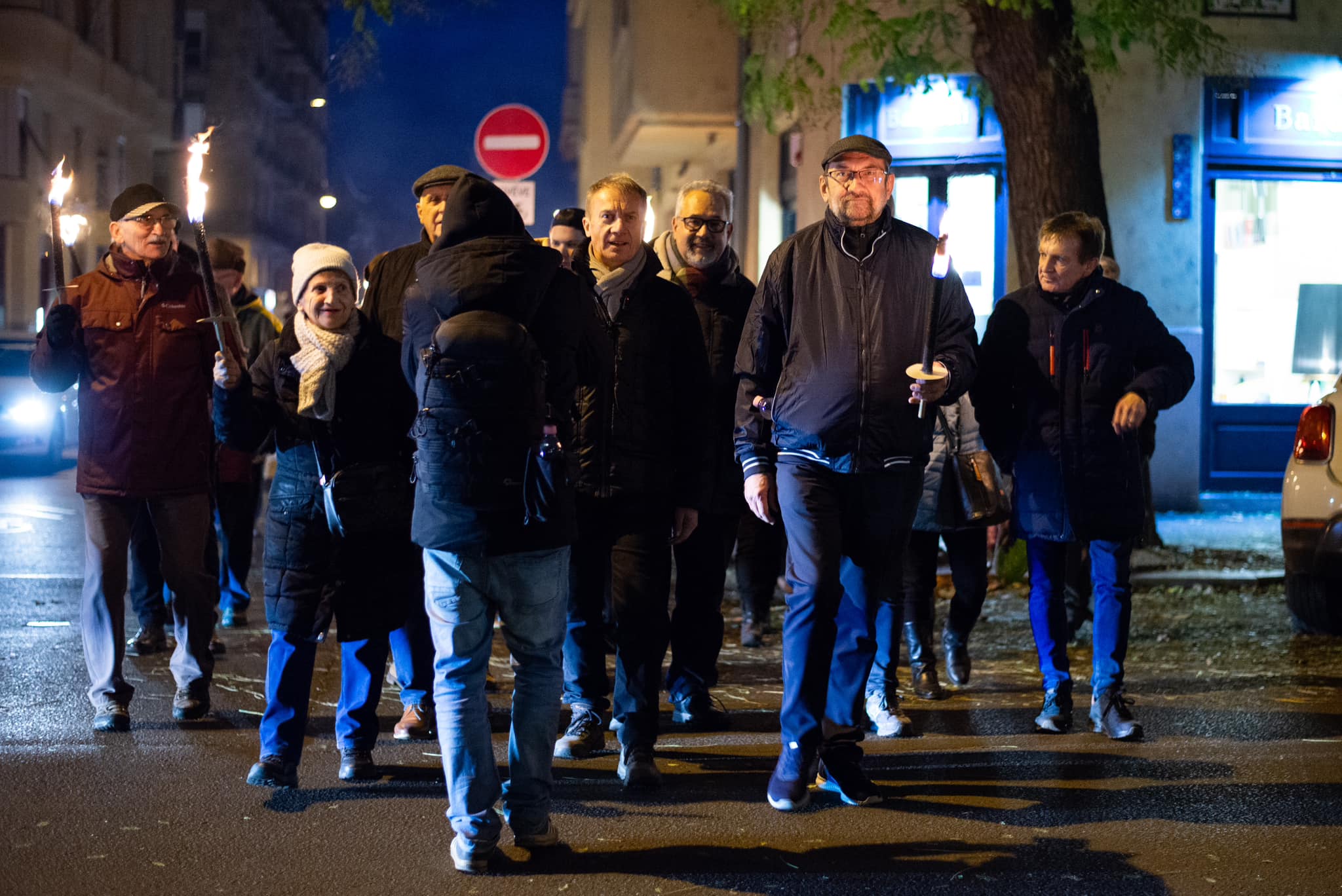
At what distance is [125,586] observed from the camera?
665 centimetres

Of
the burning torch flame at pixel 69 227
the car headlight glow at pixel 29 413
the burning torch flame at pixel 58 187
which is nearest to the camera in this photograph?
the burning torch flame at pixel 58 187

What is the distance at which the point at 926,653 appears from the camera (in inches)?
292

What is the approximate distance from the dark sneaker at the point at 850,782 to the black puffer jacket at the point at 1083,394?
1.51 m

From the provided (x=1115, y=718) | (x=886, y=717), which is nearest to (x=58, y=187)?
(x=886, y=717)

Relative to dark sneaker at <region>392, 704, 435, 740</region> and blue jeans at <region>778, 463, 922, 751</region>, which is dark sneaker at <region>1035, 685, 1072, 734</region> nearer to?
blue jeans at <region>778, 463, 922, 751</region>

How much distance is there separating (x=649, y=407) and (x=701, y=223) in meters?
1.16

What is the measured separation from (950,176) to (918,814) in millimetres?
11332

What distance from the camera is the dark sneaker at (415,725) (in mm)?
6387

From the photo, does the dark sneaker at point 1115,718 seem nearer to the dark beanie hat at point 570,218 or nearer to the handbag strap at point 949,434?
the handbag strap at point 949,434

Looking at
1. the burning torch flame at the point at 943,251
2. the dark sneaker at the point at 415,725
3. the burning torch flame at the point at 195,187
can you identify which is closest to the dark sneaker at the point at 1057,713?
the burning torch flame at the point at 943,251

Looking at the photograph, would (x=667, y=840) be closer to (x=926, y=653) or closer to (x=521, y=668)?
(x=521, y=668)

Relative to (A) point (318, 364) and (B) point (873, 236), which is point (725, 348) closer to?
(B) point (873, 236)

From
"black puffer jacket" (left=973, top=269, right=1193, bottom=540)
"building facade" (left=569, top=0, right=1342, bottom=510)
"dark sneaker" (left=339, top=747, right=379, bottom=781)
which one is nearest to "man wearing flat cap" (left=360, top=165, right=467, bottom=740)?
"dark sneaker" (left=339, top=747, right=379, bottom=781)

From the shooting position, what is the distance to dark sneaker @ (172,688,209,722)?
6648 millimetres
